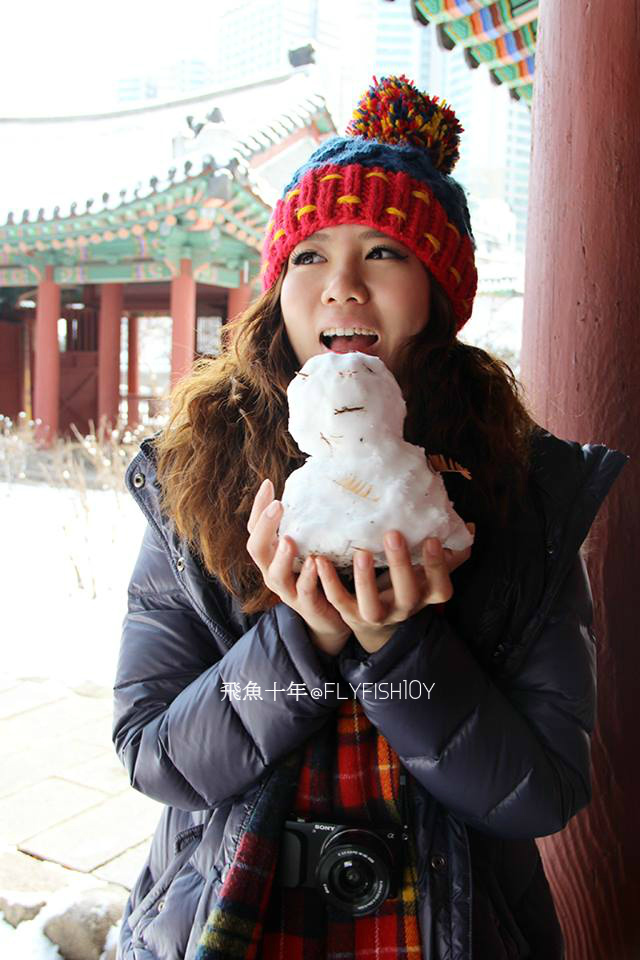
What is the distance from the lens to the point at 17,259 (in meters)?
11.4

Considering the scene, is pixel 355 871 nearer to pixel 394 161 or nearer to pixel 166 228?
pixel 394 161

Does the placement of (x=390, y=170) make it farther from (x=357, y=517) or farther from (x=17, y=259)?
(x=17, y=259)

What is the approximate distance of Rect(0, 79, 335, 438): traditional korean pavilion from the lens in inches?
344

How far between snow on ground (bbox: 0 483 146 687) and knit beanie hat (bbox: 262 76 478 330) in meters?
3.45

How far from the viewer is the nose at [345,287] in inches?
45.5

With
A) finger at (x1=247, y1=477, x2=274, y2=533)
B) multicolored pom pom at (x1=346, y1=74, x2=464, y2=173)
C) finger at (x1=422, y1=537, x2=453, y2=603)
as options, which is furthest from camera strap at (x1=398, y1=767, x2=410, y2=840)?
multicolored pom pom at (x1=346, y1=74, x2=464, y2=173)

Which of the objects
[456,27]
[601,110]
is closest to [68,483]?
[456,27]

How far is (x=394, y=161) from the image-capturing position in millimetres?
1281

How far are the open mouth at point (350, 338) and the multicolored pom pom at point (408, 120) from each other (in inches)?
14.9

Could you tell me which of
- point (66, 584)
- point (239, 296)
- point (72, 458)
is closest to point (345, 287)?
point (66, 584)

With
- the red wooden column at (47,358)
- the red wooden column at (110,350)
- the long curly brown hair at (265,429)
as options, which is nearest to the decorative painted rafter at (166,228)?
the red wooden column at (47,358)

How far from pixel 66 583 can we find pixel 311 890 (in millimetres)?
5236

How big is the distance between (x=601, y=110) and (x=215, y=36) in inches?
1638

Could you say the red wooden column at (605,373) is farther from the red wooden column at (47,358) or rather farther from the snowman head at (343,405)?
the red wooden column at (47,358)
